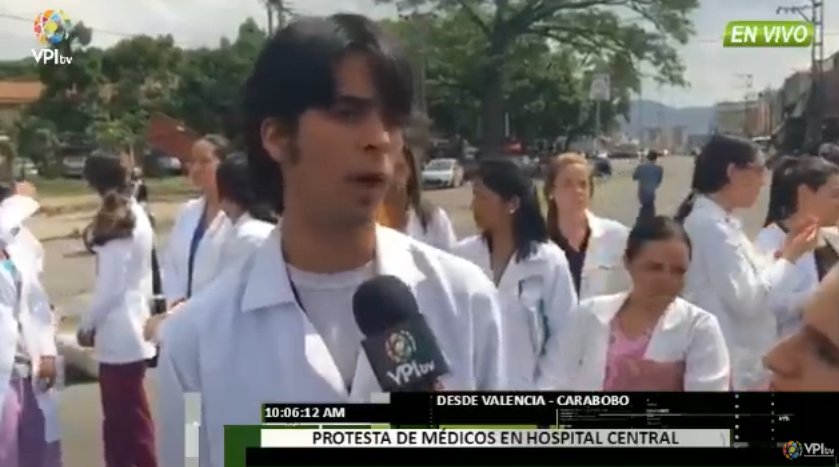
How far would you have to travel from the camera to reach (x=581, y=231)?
280 cm

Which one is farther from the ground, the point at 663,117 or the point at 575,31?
the point at 575,31

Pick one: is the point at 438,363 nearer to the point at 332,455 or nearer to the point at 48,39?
the point at 332,455

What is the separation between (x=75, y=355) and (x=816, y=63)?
62.2 inches

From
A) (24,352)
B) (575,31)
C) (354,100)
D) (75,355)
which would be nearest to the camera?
(354,100)

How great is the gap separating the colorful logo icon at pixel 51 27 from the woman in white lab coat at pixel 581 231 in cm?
97

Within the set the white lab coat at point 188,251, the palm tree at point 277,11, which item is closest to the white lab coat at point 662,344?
the white lab coat at point 188,251

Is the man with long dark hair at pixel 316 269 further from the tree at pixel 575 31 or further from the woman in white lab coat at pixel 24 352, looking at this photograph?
the woman in white lab coat at pixel 24 352

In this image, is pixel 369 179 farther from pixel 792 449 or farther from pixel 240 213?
pixel 792 449

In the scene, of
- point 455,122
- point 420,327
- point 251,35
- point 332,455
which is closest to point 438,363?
point 420,327

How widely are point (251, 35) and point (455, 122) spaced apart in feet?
1.40

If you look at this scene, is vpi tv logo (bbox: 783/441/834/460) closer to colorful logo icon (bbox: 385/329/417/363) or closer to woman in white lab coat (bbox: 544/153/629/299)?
woman in white lab coat (bbox: 544/153/629/299)

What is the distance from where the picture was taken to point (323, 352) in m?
2.70

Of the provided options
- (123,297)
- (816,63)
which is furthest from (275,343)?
(816,63)

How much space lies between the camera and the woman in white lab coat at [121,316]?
9.13 feet
